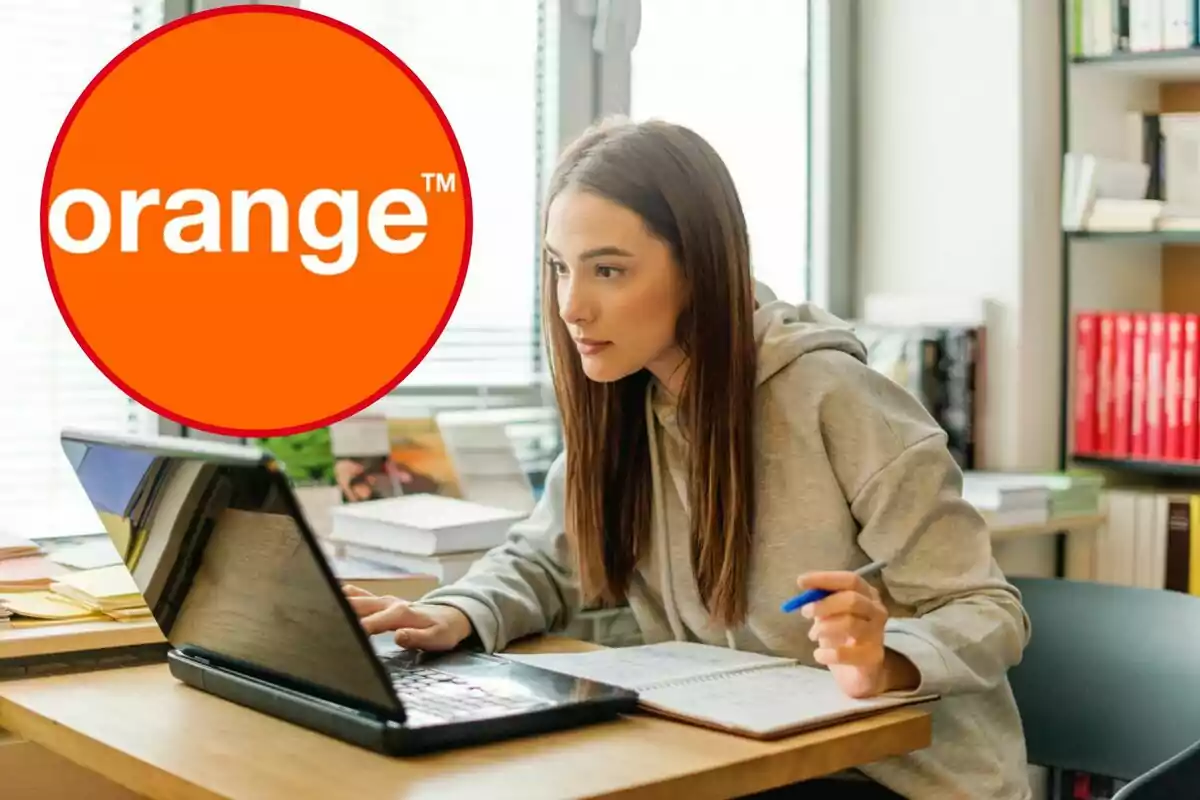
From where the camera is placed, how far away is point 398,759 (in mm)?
1107

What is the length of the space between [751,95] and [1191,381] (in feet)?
3.07

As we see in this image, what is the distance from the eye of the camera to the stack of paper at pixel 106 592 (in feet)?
5.00

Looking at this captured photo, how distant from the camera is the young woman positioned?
1443 mm

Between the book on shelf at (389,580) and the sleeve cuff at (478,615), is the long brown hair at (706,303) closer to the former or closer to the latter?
the sleeve cuff at (478,615)

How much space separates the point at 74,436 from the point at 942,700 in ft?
2.72

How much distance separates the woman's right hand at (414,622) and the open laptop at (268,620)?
1.7 inches

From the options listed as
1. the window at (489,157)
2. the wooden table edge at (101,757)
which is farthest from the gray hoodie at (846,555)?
the window at (489,157)

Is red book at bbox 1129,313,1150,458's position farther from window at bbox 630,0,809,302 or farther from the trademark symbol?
the trademark symbol

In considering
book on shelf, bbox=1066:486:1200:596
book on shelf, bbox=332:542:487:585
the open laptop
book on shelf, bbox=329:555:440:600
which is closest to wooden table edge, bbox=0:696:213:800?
the open laptop

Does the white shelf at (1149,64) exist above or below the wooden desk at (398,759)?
above

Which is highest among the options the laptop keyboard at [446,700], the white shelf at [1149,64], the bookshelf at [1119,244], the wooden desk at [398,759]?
the white shelf at [1149,64]

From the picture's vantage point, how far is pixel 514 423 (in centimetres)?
249

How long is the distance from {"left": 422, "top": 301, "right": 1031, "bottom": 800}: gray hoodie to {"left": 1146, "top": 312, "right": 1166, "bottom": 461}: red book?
1.25m

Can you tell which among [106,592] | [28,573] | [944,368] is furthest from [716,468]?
[944,368]
